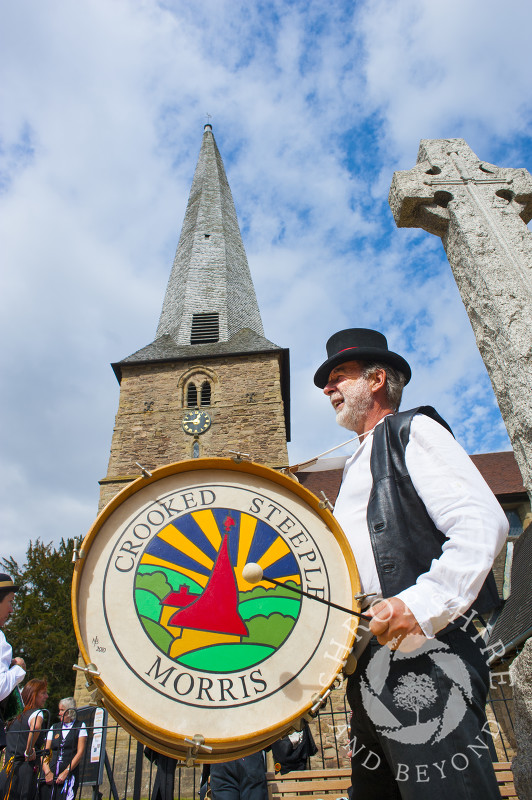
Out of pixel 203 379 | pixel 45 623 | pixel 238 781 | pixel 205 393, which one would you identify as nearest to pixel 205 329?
pixel 203 379

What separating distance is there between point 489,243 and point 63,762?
5.90 meters

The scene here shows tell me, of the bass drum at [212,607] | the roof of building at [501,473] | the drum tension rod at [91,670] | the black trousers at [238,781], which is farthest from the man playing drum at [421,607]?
the roof of building at [501,473]

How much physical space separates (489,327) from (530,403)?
0.50 meters

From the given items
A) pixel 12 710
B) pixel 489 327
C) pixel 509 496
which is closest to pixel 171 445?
pixel 509 496

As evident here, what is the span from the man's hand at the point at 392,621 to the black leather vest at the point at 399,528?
18cm

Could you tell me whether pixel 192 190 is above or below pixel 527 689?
above

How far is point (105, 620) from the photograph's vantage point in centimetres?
143

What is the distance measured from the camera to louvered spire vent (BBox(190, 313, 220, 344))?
19.0m

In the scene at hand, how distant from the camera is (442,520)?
150 centimetres

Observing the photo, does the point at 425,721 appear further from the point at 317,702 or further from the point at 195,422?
the point at 195,422

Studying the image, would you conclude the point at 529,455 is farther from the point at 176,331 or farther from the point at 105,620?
the point at 176,331

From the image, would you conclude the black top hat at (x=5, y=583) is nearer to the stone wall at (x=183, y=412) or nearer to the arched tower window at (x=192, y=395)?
the stone wall at (x=183, y=412)

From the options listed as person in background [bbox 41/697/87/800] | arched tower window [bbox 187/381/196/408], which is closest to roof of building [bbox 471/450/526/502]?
arched tower window [bbox 187/381/196/408]

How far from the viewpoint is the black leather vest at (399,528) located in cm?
152
